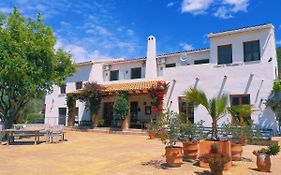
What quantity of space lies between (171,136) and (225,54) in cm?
1349

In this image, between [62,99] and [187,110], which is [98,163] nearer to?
[187,110]

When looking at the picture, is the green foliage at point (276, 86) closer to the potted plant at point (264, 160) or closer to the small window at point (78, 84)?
the potted plant at point (264, 160)

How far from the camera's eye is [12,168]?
33.4 feet

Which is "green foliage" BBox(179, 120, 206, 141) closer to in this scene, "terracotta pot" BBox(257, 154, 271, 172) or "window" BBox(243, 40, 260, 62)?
"terracotta pot" BBox(257, 154, 271, 172)

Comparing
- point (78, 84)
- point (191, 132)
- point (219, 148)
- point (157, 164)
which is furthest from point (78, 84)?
point (219, 148)

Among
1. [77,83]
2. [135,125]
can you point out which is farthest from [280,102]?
[77,83]

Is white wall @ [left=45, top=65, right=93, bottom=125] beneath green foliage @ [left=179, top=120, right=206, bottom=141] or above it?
above

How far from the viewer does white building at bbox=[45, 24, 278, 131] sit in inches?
768

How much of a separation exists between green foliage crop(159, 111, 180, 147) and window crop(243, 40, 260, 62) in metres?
12.5

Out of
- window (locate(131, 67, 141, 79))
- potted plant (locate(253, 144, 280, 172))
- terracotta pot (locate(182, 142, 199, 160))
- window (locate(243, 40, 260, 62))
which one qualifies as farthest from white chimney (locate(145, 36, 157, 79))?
potted plant (locate(253, 144, 280, 172))

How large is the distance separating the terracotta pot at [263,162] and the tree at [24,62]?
48.9 ft

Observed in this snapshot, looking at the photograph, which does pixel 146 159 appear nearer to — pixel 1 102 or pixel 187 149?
pixel 187 149

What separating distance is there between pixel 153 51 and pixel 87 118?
10.5 metres

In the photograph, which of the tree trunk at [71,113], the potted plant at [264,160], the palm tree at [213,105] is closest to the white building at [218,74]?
the tree trunk at [71,113]
